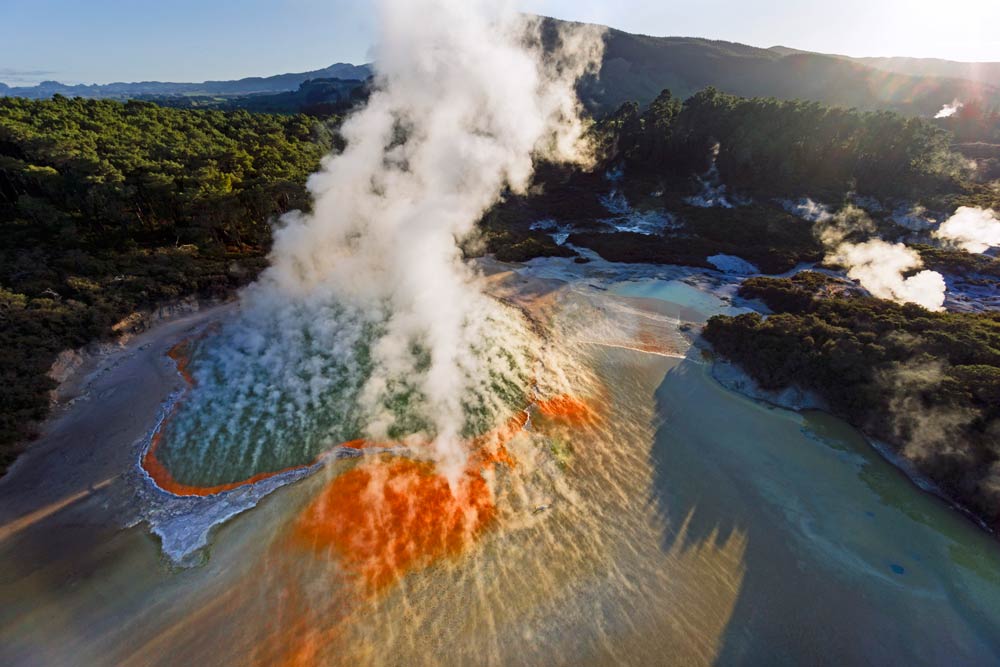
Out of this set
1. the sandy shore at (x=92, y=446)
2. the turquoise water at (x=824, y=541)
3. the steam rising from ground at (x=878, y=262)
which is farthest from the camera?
the steam rising from ground at (x=878, y=262)

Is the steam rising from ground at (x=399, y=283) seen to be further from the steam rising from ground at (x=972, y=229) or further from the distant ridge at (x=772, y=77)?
the distant ridge at (x=772, y=77)

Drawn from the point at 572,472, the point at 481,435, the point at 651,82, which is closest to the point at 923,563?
the point at 572,472

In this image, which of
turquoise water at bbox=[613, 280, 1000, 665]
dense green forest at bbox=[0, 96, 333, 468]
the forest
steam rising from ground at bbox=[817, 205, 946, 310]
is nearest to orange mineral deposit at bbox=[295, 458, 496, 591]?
turquoise water at bbox=[613, 280, 1000, 665]

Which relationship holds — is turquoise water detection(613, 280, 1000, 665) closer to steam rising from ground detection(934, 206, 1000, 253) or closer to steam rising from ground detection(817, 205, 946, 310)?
steam rising from ground detection(817, 205, 946, 310)

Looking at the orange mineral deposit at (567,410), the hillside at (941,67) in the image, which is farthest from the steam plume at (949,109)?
the orange mineral deposit at (567,410)

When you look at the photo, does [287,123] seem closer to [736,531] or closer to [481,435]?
[481,435]

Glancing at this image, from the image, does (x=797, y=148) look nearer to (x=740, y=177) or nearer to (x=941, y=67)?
(x=740, y=177)
